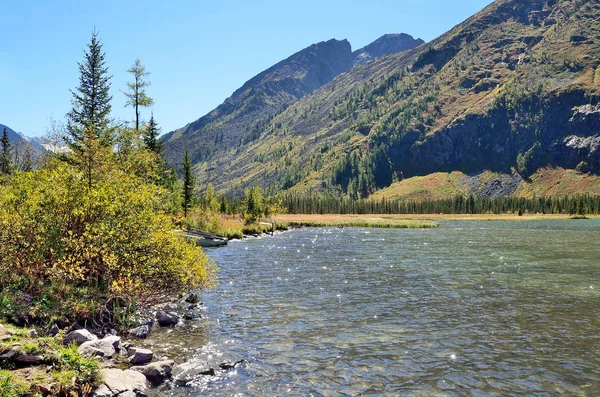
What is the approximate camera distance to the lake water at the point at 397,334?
1402cm

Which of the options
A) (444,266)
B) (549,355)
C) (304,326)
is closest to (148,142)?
(444,266)

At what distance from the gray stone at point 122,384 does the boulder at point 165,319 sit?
770 centimetres

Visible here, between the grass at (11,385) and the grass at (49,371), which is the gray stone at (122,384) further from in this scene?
the grass at (11,385)

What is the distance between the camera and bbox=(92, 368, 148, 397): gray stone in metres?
11.6

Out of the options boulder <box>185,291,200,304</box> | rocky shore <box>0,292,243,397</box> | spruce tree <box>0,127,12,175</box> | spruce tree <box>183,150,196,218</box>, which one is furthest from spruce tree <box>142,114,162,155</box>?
rocky shore <box>0,292,243,397</box>

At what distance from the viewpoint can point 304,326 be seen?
20641 millimetres

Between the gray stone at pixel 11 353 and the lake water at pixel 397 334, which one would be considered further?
the lake water at pixel 397 334

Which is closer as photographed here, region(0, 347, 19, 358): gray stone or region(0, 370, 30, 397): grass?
region(0, 370, 30, 397): grass

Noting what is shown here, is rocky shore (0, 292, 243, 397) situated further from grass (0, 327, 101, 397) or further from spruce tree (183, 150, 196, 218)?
spruce tree (183, 150, 196, 218)

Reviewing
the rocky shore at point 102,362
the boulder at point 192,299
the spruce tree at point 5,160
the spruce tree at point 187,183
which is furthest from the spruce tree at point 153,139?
the rocky shore at point 102,362

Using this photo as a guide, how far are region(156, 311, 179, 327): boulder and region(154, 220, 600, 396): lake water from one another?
946 mm

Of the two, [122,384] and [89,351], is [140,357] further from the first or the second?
[122,384]

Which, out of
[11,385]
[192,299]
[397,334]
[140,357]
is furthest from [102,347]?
[397,334]

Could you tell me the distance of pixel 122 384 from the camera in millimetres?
12234
